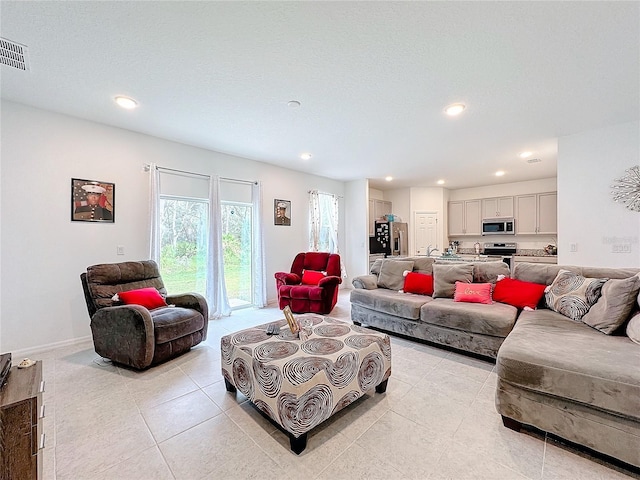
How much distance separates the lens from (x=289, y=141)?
389cm

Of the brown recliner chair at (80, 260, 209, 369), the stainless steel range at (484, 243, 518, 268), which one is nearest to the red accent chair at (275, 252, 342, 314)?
the brown recliner chair at (80, 260, 209, 369)

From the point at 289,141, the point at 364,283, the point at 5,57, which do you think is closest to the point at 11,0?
the point at 5,57

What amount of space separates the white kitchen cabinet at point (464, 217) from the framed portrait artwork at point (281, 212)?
4855mm

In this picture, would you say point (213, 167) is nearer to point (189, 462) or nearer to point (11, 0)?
point (11, 0)

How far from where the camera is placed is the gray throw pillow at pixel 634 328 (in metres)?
1.80

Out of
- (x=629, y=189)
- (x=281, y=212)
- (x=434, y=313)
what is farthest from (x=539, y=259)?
(x=281, y=212)

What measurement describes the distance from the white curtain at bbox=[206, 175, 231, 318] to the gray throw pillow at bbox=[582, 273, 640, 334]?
14.1 ft

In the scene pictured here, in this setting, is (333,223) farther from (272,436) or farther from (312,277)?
(272,436)

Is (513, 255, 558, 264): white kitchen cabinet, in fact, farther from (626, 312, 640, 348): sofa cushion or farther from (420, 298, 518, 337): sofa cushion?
(626, 312, 640, 348): sofa cushion

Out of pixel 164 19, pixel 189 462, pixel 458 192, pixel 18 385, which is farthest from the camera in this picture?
pixel 458 192

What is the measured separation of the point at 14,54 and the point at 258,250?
3.45 meters

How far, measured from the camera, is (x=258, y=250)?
486cm

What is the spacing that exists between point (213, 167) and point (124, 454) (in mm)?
3743

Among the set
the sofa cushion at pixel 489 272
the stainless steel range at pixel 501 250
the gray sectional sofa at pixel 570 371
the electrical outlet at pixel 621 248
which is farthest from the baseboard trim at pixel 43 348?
the stainless steel range at pixel 501 250
